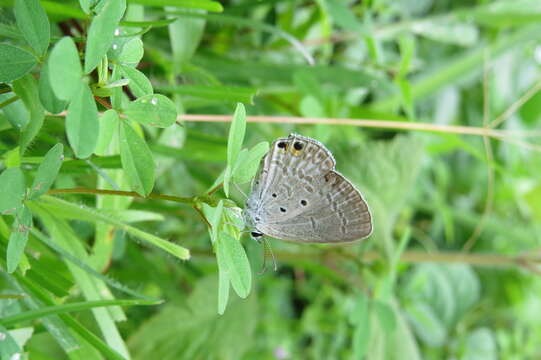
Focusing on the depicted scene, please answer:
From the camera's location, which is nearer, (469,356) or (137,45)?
(137,45)

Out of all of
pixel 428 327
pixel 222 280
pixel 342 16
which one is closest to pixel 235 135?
pixel 222 280

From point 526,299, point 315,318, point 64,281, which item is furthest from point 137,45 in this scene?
point 526,299

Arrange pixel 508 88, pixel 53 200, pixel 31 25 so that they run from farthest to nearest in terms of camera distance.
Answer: pixel 508 88 → pixel 53 200 → pixel 31 25

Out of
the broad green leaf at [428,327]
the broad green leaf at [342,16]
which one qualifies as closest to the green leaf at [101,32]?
the broad green leaf at [342,16]

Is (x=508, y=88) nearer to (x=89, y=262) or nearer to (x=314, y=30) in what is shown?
(x=314, y=30)

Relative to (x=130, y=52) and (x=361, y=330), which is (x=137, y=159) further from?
(x=361, y=330)

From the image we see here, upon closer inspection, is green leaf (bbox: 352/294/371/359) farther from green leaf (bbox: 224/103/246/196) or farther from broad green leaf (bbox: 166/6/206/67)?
green leaf (bbox: 224/103/246/196)

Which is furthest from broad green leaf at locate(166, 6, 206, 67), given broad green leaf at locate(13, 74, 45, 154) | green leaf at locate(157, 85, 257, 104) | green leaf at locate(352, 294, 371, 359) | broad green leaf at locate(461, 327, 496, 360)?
broad green leaf at locate(461, 327, 496, 360)
